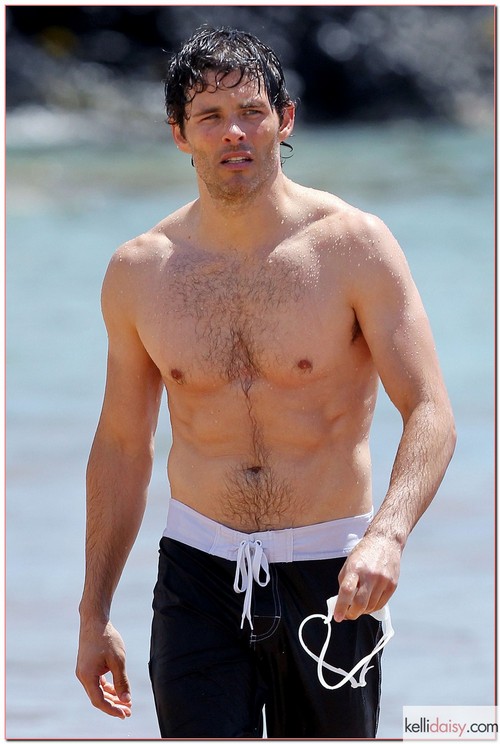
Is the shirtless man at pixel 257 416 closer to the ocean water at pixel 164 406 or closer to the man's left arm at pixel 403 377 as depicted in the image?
the man's left arm at pixel 403 377

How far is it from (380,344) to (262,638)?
702mm

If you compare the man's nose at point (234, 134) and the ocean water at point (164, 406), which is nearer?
the man's nose at point (234, 134)

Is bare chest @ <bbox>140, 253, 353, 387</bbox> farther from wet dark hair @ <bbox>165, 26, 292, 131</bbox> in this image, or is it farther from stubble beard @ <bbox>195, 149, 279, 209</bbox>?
wet dark hair @ <bbox>165, 26, 292, 131</bbox>

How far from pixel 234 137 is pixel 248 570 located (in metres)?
0.97

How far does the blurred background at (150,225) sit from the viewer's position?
6.07m

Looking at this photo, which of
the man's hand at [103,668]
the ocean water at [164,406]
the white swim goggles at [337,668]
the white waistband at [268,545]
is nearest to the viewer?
the white swim goggles at [337,668]

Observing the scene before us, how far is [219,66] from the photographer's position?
3.41 m

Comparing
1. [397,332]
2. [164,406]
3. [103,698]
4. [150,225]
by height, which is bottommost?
[103,698]

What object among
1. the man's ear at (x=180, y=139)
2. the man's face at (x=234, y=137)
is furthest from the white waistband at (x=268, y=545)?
the man's ear at (x=180, y=139)

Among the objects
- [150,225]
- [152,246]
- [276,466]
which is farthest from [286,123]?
[150,225]

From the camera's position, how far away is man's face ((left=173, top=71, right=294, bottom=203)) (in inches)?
130

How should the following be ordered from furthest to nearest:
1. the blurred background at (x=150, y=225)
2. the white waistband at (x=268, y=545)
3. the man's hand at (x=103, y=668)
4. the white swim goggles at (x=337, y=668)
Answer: the blurred background at (x=150, y=225) < the man's hand at (x=103, y=668) < the white waistband at (x=268, y=545) < the white swim goggles at (x=337, y=668)

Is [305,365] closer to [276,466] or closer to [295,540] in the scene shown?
[276,466]

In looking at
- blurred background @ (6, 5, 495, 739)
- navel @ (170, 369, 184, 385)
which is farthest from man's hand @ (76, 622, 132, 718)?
blurred background @ (6, 5, 495, 739)
